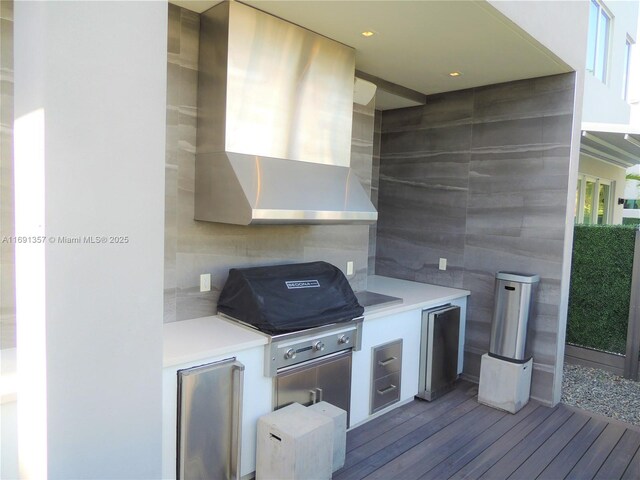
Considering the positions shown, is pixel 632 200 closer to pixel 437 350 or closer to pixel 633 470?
pixel 437 350

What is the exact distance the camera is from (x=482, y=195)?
414 cm

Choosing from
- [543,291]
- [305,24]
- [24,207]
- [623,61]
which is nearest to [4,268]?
[24,207]

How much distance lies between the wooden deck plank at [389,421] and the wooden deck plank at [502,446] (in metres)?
0.52

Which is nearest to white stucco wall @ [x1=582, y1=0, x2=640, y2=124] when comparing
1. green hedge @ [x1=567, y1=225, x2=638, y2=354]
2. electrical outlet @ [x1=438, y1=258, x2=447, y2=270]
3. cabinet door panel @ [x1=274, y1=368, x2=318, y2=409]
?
green hedge @ [x1=567, y1=225, x2=638, y2=354]

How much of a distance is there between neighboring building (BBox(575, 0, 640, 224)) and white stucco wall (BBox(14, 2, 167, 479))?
6.74 m

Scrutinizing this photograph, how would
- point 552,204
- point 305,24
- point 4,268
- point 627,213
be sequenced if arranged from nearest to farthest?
point 4,268, point 305,24, point 552,204, point 627,213

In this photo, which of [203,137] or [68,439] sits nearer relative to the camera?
[68,439]

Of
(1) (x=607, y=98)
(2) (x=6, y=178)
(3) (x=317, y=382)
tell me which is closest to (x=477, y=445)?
(3) (x=317, y=382)

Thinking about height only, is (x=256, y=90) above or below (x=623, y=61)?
below

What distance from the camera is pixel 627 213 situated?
9.23 meters

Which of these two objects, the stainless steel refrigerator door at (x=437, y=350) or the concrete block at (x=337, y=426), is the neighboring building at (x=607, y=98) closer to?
the stainless steel refrigerator door at (x=437, y=350)

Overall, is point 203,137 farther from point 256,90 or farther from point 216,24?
point 216,24

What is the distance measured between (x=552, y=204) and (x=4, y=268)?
3711mm

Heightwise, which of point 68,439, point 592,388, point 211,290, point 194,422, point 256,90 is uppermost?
point 256,90
